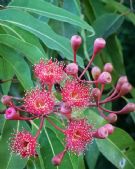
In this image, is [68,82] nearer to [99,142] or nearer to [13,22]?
[13,22]

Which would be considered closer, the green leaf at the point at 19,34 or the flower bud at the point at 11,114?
the flower bud at the point at 11,114

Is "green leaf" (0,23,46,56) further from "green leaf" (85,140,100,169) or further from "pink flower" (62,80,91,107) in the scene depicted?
"green leaf" (85,140,100,169)

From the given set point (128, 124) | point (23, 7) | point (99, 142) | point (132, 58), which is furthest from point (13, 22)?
point (132, 58)

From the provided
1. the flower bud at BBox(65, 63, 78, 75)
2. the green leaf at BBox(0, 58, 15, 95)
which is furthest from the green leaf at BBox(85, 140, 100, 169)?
the flower bud at BBox(65, 63, 78, 75)

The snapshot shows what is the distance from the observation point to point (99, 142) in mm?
1660

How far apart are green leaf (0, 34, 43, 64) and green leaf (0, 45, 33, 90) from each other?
4 cm

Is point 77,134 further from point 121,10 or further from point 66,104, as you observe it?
point 121,10

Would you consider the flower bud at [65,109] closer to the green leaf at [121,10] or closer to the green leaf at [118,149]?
the green leaf at [118,149]

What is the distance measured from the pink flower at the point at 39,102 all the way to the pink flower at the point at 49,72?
0.02 m

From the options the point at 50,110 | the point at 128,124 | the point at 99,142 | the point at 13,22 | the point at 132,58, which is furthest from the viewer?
the point at 132,58

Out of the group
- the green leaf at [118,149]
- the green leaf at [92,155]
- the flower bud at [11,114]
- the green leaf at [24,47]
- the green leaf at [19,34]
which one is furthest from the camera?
the green leaf at [92,155]

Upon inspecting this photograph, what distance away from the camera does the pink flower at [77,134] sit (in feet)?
3.40

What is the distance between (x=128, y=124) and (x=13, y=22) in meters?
1.90

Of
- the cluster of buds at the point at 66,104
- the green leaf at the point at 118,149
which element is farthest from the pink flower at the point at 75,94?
the green leaf at the point at 118,149
